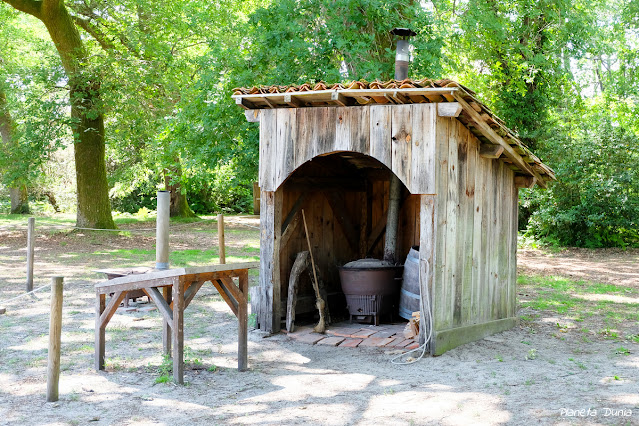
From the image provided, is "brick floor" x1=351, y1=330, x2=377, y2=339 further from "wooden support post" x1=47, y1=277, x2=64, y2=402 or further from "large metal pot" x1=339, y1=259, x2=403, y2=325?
"wooden support post" x1=47, y1=277, x2=64, y2=402

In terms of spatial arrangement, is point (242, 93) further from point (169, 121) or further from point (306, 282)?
point (169, 121)

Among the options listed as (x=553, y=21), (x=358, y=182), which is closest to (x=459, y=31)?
(x=553, y=21)

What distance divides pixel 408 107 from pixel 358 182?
2.75 m

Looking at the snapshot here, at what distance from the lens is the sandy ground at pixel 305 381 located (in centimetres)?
453

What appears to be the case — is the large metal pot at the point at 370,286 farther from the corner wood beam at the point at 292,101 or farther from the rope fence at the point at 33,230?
the rope fence at the point at 33,230

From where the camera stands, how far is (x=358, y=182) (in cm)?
917

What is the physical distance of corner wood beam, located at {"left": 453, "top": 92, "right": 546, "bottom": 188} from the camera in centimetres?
634

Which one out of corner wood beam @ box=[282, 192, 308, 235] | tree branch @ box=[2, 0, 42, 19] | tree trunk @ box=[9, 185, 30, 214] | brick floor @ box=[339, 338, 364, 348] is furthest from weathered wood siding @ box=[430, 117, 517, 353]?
tree trunk @ box=[9, 185, 30, 214]

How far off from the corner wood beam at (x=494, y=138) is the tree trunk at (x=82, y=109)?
12.6m

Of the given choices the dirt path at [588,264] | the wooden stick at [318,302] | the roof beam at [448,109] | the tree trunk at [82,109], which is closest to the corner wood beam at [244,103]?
the wooden stick at [318,302]

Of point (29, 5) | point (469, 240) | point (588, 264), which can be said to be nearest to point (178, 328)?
point (469, 240)

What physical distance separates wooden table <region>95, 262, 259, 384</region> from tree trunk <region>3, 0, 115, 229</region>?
12018mm

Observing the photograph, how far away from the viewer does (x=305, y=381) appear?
18.2 feet

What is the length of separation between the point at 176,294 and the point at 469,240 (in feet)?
11.3
